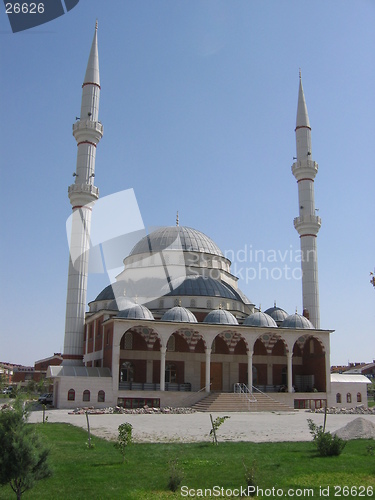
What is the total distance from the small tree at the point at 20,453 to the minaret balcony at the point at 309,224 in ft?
105

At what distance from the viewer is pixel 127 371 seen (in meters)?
32.2

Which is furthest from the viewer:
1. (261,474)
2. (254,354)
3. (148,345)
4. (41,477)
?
(254,354)

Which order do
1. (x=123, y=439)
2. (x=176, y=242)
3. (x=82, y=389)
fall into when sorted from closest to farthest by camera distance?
(x=123, y=439)
(x=82, y=389)
(x=176, y=242)

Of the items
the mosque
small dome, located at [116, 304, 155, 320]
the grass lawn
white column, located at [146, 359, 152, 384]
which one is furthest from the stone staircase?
the grass lawn

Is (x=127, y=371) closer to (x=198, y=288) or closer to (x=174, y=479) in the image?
(x=198, y=288)

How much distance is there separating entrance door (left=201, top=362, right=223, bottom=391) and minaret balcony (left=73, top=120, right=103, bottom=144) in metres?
16.9

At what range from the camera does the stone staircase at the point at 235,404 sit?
93.9 ft

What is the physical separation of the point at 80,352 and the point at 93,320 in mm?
3163

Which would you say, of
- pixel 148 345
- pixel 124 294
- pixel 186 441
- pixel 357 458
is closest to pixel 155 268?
pixel 124 294

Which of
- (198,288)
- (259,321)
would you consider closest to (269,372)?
(259,321)

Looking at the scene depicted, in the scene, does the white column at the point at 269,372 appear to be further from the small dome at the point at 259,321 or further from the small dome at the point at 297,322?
the small dome at the point at 259,321

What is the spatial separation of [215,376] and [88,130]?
60.6 ft

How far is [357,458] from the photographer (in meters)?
11.5

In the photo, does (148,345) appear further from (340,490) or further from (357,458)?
(340,490)
